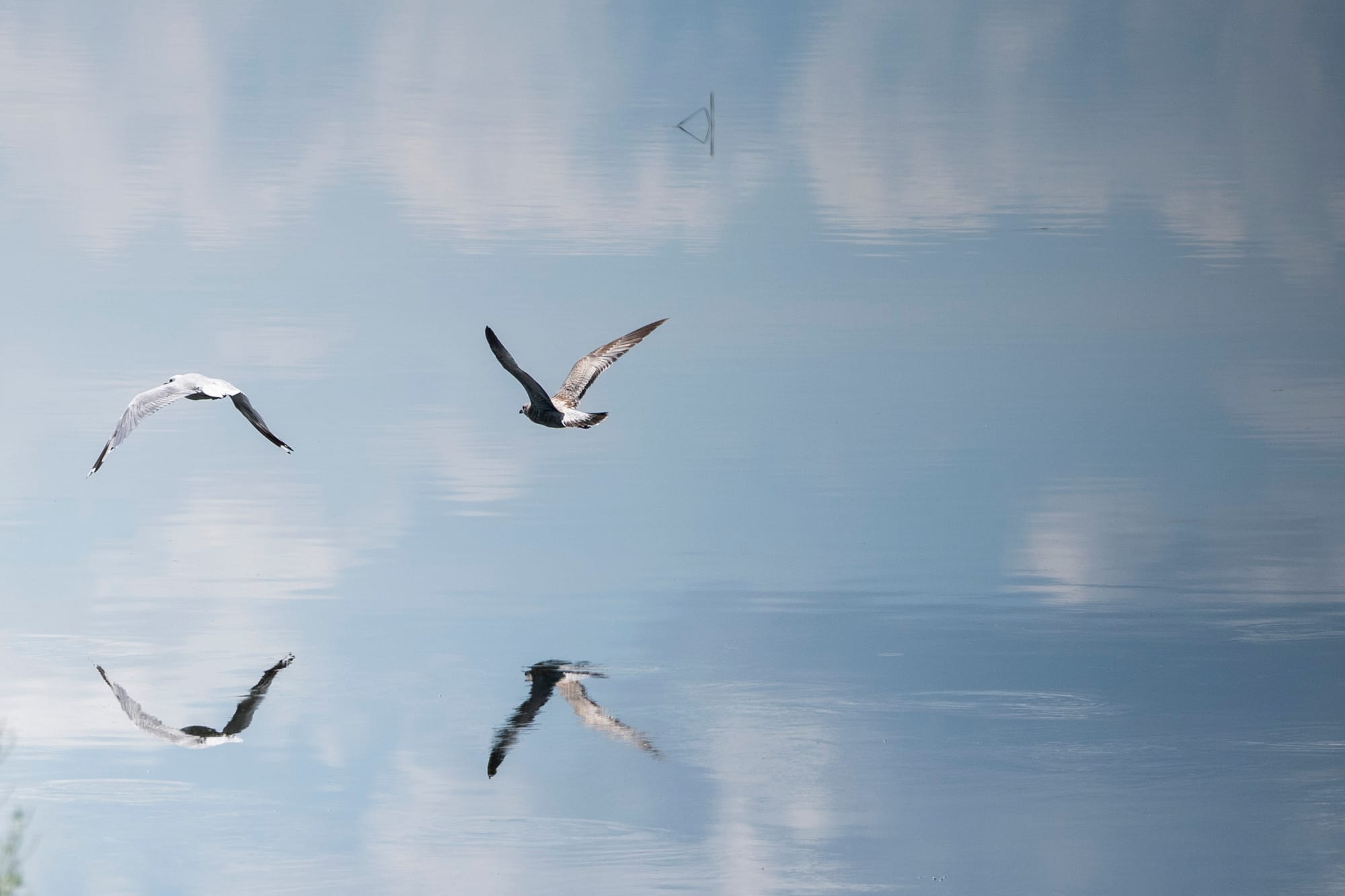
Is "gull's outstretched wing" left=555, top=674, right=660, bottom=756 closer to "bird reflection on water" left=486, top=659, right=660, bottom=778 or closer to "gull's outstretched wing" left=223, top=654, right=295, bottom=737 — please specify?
"bird reflection on water" left=486, top=659, right=660, bottom=778

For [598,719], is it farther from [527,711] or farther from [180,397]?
[180,397]

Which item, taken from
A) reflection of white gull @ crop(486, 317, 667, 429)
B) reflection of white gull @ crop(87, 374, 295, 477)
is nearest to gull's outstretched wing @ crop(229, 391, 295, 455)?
reflection of white gull @ crop(87, 374, 295, 477)

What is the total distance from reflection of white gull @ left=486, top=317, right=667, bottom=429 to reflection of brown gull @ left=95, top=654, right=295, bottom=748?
14.7 feet

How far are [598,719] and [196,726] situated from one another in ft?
13.5

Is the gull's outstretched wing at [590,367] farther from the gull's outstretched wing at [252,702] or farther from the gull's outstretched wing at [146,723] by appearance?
the gull's outstretched wing at [146,723]

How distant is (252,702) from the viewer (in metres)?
19.7

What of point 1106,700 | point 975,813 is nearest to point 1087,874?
point 975,813

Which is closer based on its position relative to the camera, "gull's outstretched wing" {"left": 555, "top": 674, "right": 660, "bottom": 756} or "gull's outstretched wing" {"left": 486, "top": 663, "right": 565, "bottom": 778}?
"gull's outstretched wing" {"left": 486, "top": 663, "right": 565, "bottom": 778}

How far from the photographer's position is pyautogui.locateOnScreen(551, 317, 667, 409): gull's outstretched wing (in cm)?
2258

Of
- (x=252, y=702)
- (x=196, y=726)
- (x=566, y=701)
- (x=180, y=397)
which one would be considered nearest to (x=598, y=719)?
(x=566, y=701)

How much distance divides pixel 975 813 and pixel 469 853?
461 centimetres

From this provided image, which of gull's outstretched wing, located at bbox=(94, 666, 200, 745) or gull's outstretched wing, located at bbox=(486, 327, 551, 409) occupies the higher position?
gull's outstretched wing, located at bbox=(486, 327, 551, 409)

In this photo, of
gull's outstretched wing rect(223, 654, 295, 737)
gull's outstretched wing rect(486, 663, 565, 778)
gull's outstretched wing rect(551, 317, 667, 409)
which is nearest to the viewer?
gull's outstretched wing rect(486, 663, 565, 778)

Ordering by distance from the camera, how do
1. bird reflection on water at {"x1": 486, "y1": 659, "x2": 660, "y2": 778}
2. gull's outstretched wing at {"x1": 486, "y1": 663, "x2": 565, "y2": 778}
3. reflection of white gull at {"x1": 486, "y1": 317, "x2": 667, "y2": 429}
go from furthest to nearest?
reflection of white gull at {"x1": 486, "y1": 317, "x2": 667, "y2": 429} < bird reflection on water at {"x1": 486, "y1": 659, "x2": 660, "y2": 778} < gull's outstretched wing at {"x1": 486, "y1": 663, "x2": 565, "y2": 778}
